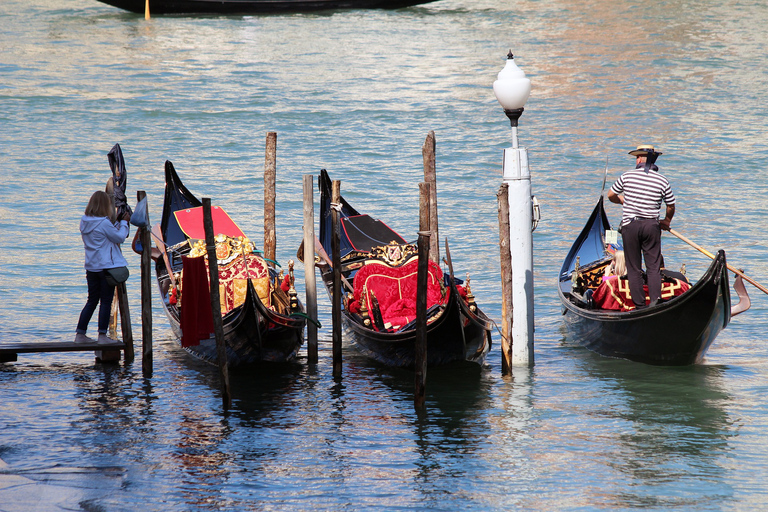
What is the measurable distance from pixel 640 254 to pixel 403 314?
1526 mm

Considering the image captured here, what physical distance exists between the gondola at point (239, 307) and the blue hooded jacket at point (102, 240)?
15.5 inches

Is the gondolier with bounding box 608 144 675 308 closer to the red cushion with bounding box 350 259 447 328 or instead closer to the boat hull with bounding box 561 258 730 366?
the boat hull with bounding box 561 258 730 366

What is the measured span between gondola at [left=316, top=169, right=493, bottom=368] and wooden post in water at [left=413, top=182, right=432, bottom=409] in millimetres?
403

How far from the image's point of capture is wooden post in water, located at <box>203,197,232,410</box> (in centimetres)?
508

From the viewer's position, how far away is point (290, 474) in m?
4.46

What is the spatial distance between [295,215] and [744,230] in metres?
5.29

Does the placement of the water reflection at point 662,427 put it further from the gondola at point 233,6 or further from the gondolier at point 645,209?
the gondola at point 233,6

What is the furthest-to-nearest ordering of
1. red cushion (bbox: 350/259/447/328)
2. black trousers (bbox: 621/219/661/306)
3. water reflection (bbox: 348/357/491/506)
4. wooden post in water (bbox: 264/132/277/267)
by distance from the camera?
wooden post in water (bbox: 264/132/277/267)
red cushion (bbox: 350/259/447/328)
black trousers (bbox: 621/219/661/306)
water reflection (bbox: 348/357/491/506)

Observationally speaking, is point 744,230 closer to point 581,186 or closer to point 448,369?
point 581,186

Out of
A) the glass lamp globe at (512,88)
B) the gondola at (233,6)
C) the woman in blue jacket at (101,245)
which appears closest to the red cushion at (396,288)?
the glass lamp globe at (512,88)

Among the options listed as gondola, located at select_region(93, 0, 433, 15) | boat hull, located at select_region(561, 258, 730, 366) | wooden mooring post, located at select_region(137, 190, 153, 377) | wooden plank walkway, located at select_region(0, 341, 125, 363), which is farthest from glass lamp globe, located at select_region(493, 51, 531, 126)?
gondola, located at select_region(93, 0, 433, 15)

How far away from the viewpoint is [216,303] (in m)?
5.18

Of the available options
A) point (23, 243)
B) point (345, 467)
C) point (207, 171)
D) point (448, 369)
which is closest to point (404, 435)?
point (345, 467)

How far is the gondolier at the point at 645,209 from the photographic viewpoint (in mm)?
5531
